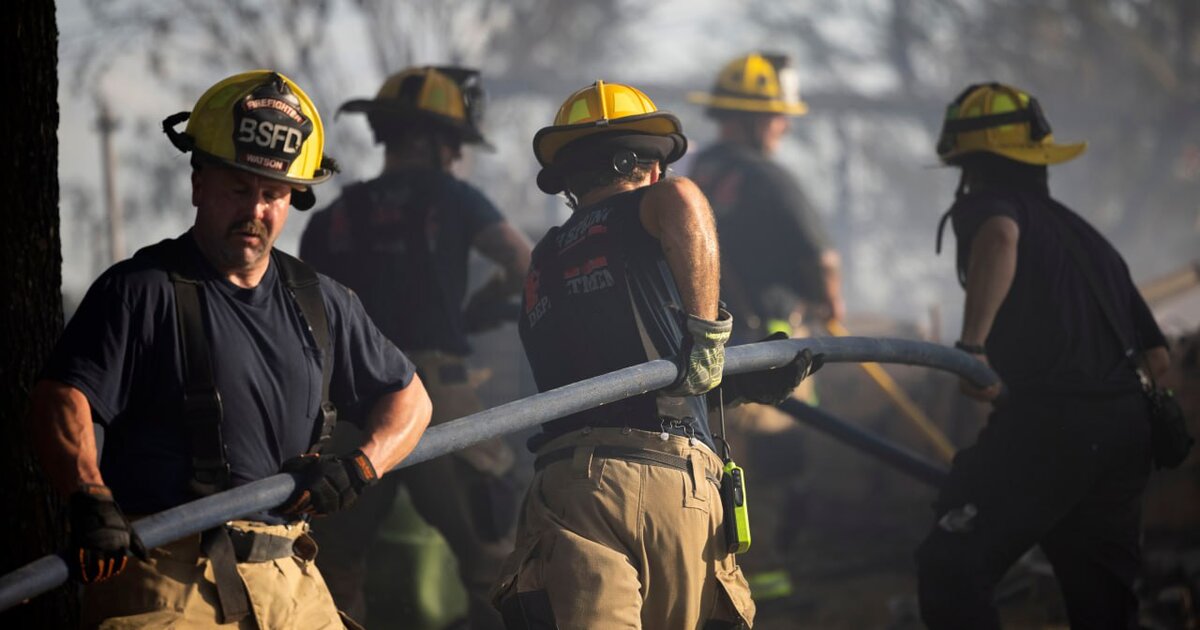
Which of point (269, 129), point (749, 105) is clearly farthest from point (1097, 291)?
point (269, 129)

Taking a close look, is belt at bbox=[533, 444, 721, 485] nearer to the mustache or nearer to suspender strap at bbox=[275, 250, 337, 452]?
suspender strap at bbox=[275, 250, 337, 452]

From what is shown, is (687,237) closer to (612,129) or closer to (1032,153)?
(612,129)

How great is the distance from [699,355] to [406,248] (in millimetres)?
1868

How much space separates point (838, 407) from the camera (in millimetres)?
10375

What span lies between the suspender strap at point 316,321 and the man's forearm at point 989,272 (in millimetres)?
2641

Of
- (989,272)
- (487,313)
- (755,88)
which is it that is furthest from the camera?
(755,88)

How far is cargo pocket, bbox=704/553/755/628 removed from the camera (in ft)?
13.8

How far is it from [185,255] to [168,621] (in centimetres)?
91

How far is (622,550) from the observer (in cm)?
407

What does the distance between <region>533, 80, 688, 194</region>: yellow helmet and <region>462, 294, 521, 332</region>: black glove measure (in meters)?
1.68

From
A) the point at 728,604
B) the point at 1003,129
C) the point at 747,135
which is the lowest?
the point at 728,604

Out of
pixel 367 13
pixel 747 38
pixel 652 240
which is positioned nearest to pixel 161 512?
pixel 652 240

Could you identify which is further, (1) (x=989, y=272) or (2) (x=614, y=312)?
(1) (x=989, y=272)

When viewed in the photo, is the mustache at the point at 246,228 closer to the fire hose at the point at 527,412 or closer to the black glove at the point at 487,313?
the fire hose at the point at 527,412
